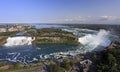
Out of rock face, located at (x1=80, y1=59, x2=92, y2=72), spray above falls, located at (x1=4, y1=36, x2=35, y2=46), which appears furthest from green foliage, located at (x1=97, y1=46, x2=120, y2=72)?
spray above falls, located at (x1=4, y1=36, x2=35, y2=46)

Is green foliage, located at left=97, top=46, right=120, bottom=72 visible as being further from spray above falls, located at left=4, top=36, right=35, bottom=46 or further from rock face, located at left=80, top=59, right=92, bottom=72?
spray above falls, located at left=4, top=36, right=35, bottom=46

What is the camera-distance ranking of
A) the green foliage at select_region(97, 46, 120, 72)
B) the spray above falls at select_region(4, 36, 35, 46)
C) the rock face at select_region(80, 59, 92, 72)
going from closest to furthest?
1. the green foliage at select_region(97, 46, 120, 72)
2. the rock face at select_region(80, 59, 92, 72)
3. the spray above falls at select_region(4, 36, 35, 46)

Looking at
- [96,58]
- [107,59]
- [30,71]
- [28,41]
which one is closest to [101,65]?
[107,59]

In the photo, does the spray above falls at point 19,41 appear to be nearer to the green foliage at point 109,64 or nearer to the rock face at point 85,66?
the rock face at point 85,66

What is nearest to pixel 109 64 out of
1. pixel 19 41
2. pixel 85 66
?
pixel 85 66


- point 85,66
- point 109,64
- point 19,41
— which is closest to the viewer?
point 109,64

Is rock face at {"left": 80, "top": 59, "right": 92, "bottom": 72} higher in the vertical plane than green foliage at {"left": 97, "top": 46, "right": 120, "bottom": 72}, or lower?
lower

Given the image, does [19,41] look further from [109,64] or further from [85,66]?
[109,64]

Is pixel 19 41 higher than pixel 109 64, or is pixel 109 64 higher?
pixel 109 64

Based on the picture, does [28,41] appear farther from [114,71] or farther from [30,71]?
[114,71]

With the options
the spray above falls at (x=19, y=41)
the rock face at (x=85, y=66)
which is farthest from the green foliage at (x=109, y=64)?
the spray above falls at (x=19, y=41)

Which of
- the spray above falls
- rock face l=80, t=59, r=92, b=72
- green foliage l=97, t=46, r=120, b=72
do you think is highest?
green foliage l=97, t=46, r=120, b=72
